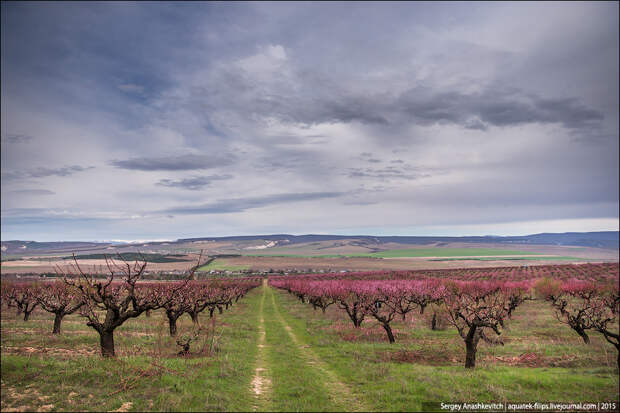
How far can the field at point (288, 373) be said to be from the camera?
1382 cm

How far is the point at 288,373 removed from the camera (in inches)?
786

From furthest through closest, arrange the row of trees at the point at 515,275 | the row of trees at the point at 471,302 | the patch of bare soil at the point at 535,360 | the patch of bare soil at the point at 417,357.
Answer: the row of trees at the point at 515,275
the row of trees at the point at 471,302
the patch of bare soil at the point at 535,360
the patch of bare soil at the point at 417,357

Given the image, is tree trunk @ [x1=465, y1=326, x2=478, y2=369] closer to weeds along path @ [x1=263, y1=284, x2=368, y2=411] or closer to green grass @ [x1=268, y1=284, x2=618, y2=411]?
green grass @ [x1=268, y1=284, x2=618, y2=411]

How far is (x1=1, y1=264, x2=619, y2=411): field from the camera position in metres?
13.8

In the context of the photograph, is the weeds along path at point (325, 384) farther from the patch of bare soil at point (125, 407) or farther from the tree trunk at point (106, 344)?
the tree trunk at point (106, 344)

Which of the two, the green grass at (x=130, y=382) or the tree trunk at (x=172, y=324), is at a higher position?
the green grass at (x=130, y=382)

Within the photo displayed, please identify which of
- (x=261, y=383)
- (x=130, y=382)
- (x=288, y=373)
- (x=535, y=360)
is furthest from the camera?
(x=535, y=360)

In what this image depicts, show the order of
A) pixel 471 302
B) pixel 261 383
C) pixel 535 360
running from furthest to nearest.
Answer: pixel 471 302 → pixel 535 360 → pixel 261 383

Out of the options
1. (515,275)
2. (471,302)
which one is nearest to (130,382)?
(471,302)

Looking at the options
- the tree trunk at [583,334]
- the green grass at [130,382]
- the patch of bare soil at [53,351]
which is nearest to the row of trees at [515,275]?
the tree trunk at [583,334]

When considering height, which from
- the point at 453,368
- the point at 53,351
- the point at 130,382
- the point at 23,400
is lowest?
the point at 453,368

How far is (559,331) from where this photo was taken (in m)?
40.1

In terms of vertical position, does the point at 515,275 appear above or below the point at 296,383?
below

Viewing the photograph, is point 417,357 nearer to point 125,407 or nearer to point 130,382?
point 130,382
